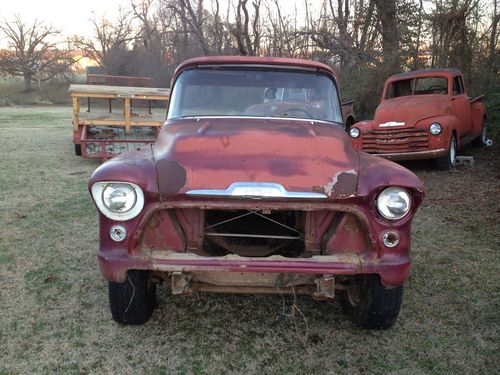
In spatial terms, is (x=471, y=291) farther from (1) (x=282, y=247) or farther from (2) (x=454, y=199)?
(2) (x=454, y=199)

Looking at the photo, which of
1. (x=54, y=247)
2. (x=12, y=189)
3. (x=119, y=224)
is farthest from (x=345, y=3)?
(x=119, y=224)

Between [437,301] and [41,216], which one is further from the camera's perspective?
[41,216]

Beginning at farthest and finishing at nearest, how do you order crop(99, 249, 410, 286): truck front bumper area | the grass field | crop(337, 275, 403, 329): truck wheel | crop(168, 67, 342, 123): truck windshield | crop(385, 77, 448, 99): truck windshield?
crop(385, 77, 448, 99): truck windshield
crop(168, 67, 342, 123): truck windshield
crop(337, 275, 403, 329): truck wheel
the grass field
crop(99, 249, 410, 286): truck front bumper area

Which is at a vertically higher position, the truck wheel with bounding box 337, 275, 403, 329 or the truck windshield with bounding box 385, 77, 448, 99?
the truck windshield with bounding box 385, 77, 448, 99

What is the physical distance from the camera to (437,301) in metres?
3.54

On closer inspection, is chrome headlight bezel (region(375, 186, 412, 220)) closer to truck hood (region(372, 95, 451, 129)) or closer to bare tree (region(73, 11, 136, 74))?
truck hood (region(372, 95, 451, 129))

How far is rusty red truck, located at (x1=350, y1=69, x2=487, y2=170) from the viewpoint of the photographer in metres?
8.00

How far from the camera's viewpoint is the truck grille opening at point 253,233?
115 inches

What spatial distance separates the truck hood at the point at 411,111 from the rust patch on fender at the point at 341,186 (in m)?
6.03

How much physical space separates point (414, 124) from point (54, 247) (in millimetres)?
6197

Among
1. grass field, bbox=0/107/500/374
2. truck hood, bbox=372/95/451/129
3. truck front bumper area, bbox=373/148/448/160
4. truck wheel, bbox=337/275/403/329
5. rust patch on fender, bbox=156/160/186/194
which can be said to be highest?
truck hood, bbox=372/95/451/129

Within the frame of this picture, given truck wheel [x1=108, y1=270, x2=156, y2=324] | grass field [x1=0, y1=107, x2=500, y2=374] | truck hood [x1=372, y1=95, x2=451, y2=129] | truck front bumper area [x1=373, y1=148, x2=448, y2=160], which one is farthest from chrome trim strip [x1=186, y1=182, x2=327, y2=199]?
truck hood [x1=372, y1=95, x2=451, y2=129]

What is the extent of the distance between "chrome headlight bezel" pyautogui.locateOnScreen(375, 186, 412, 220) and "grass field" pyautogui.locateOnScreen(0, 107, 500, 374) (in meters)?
0.90

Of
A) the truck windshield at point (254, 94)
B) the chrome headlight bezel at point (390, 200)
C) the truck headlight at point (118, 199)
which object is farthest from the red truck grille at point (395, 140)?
the truck headlight at point (118, 199)
